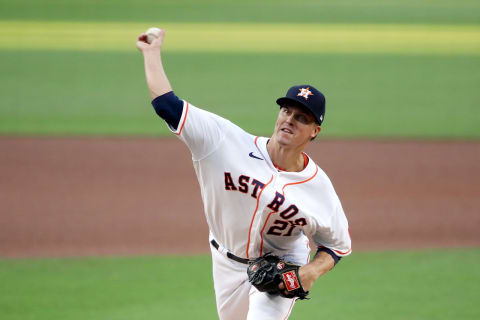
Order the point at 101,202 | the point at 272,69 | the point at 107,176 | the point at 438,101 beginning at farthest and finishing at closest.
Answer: the point at 272,69
the point at 438,101
the point at 107,176
the point at 101,202

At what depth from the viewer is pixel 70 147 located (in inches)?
402

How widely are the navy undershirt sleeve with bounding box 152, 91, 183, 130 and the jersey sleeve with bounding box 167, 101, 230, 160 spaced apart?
25 mm

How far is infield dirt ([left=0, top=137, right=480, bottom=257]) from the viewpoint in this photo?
754cm

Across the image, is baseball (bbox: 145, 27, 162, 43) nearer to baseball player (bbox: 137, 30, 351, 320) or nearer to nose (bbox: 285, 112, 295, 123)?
baseball player (bbox: 137, 30, 351, 320)

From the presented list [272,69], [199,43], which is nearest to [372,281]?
[272,69]

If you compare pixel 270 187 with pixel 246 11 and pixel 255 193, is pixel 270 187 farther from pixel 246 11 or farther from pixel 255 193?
pixel 246 11

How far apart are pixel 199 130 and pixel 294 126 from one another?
554 mm

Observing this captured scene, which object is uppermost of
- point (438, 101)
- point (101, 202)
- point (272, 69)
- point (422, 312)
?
point (272, 69)

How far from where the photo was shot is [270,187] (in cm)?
405

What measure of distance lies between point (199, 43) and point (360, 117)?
6.33 metres

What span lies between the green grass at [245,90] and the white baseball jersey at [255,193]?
7.06m

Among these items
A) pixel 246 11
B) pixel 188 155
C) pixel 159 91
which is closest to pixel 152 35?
pixel 159 91

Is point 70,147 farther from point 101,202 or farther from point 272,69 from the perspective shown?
point 272,69

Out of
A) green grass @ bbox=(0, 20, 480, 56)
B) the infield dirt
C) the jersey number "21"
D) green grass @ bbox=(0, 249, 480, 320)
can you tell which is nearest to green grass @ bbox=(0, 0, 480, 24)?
green grass @ bbox=(0, 20, 480, 56)
